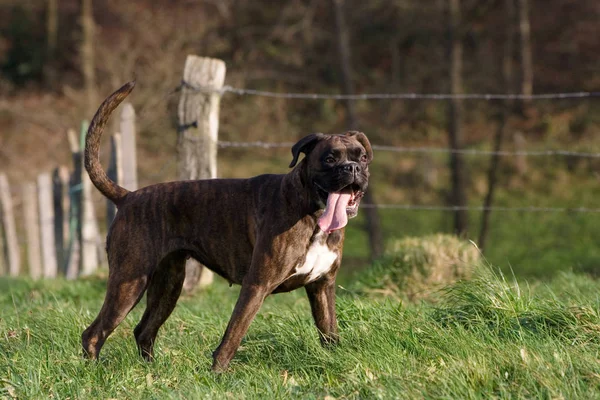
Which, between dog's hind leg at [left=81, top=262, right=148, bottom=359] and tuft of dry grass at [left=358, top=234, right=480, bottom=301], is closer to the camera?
dog's hind leg at [left=81, top=262, right=148, bottom=359]

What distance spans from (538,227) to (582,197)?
1.71 m

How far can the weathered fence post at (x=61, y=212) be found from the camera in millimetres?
11727

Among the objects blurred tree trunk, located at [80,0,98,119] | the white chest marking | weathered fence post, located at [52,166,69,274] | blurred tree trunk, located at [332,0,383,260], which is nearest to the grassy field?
the white chest marking

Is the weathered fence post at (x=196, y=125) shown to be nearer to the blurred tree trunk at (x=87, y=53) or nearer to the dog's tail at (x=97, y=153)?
the dog's tail at (x=97, y=153)

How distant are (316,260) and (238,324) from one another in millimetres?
524

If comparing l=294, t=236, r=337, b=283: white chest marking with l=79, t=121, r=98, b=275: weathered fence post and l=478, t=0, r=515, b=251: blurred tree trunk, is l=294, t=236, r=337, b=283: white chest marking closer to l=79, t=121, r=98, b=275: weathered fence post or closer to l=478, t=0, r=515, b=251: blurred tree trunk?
l=79, t=121, r=98, b=275: weathered fence post

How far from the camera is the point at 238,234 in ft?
16.1

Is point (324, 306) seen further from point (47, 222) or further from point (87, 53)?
point (87, 53)

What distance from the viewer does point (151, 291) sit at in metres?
5.26

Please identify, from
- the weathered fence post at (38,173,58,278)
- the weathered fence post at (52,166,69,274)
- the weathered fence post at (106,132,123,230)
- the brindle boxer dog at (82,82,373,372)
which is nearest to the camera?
the brindle boxer dog at (82,82,373,372)

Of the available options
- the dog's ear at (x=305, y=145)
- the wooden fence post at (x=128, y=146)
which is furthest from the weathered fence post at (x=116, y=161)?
the dog's ear at (x=305, y=145)

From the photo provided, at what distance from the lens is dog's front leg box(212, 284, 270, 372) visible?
455cm

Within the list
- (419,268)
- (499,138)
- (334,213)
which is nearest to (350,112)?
(499,138)

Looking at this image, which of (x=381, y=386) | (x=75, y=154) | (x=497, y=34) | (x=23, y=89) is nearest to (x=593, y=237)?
(x=497, y=34)
